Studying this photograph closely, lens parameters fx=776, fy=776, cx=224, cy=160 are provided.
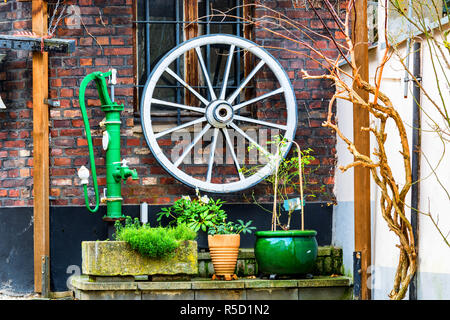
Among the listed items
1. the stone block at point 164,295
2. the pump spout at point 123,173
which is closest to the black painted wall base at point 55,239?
the pump spout at point 123,173

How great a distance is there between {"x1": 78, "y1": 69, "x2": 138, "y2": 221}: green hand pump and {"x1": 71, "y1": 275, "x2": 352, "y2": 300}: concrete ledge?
1.80 feet

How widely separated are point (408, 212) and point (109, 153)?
210 cm

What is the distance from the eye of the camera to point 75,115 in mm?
5680

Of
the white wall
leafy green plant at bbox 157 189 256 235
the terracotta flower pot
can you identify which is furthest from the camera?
leafy green plant at bbox 157 189 256 235

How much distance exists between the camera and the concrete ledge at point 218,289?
195 inches

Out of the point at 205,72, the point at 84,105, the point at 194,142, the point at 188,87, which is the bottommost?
the point at 194,142

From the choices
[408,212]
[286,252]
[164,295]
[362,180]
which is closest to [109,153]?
[164,295]

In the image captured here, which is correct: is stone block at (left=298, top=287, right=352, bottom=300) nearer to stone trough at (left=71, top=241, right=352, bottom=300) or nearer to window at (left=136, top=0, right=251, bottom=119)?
stone trough at (left=71, top=241, right=352, bottom=300)

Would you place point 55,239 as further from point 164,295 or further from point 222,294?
point 222,294

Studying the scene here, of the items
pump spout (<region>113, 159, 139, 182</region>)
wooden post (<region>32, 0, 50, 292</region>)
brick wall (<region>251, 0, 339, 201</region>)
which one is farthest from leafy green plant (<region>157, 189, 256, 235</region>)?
wooden post (<region>32, 0, 50, 292</region>)

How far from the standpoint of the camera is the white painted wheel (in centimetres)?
545

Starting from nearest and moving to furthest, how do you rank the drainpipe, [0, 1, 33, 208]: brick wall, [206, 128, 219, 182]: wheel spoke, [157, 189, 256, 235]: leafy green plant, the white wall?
the white wall, the drainpipe, [157, 189, 256, 235]: leafy green plant, [206, 128, 219, 182]: wheel spoke, [0, 1, 33, 208]: brick wall
